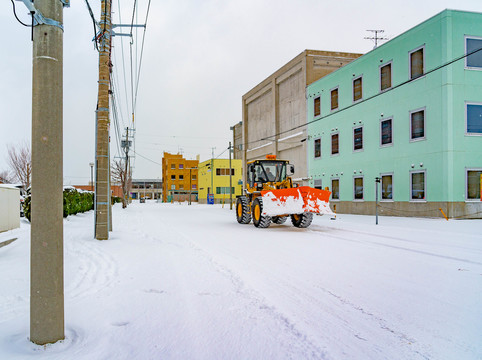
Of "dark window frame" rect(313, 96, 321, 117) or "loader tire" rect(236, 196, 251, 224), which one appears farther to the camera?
"dark window frame" rect(313, 96, 321, 117)

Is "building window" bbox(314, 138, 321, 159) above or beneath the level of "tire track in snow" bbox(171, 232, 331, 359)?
above

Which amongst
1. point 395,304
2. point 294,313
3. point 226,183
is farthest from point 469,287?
point 226,183

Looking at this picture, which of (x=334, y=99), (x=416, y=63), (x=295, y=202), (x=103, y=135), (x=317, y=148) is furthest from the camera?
(x=317, y=148)

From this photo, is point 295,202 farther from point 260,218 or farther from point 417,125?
point 417,125

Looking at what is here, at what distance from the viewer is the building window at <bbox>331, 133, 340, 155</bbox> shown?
29.2 meters

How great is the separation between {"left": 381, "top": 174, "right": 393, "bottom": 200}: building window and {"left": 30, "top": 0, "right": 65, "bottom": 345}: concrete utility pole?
2279cm

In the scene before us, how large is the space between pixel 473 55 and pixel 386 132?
6.17 m

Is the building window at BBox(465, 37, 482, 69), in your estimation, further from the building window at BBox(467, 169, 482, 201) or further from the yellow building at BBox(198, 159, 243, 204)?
the yellow building at BBox(198, 159, 243, 204)

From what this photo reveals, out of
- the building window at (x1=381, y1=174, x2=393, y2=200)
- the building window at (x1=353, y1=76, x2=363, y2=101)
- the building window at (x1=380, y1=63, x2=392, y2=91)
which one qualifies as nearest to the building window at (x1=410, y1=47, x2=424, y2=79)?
the building window at (x1=380, y1=63, x2=392, y2=91)

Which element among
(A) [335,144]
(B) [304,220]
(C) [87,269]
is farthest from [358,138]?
(C) [87,269]

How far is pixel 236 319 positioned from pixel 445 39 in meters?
21.0

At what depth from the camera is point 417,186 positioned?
844 inches

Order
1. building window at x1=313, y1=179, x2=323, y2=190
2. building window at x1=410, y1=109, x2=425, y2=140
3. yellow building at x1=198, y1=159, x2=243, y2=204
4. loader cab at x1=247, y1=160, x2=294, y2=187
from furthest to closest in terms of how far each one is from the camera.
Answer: yellow building at x1=198, y1=159, x2=243, y2=204
building window at x1=313, y1=179, x2=323, y2=190
building window at x1=410, y1=109, x2=425, y2=140
loader cab at x1=247, y1=160, x2=294, y2=187

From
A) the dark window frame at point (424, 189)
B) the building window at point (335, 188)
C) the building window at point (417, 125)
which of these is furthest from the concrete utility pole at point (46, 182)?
the building window at point (335, 188)
